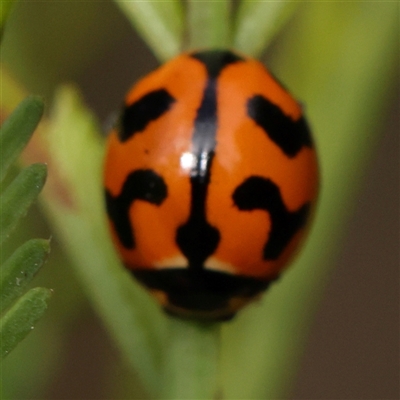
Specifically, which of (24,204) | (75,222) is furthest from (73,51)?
(24,204)

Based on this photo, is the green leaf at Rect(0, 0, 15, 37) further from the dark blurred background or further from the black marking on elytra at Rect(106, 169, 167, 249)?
the dark blurred background

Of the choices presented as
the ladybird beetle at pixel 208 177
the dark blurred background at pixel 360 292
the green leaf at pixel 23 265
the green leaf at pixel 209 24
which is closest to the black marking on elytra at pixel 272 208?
the ladybird beetle at pixel 208 177

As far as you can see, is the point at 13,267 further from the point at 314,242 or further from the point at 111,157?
the point at 314,242

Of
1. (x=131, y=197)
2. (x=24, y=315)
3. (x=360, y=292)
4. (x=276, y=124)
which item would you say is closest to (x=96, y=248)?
(x=131, y=197)

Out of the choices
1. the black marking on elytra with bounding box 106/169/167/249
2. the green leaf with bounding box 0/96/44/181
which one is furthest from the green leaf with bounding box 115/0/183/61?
the green leaf with bounding box 0/96/44/181

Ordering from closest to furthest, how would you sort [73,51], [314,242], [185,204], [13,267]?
1. [13,267]
2. [185,204]
3. [314,242]
4. [73,51]

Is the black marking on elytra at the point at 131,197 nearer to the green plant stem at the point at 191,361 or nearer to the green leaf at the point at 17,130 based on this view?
the green plant stem at the point at 191,361
